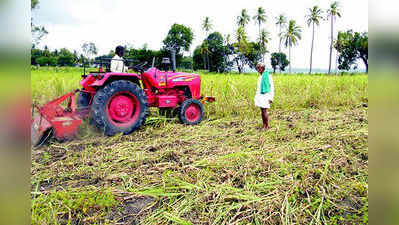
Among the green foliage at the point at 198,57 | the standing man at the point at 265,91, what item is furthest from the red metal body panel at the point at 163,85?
the green foliage at the point at 198,57

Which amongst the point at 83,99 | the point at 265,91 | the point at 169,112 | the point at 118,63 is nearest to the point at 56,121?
the point at 83,99

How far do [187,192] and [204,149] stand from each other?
3.75 feet

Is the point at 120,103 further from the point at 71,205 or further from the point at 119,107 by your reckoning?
the point at 71,205

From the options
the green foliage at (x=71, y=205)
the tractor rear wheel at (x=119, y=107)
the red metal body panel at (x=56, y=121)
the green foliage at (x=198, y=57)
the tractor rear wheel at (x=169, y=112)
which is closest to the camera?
the green foliage at (x=71, y=205)

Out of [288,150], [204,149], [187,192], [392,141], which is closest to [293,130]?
[288,150]

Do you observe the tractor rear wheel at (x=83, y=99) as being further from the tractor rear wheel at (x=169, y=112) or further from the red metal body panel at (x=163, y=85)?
the tractor rear wheel at (x=169, y=112)

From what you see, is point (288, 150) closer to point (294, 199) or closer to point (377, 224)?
point (294, 199)

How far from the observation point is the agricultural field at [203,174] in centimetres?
169

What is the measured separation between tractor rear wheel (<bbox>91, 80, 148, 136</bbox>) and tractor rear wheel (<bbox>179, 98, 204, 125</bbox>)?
29.7 inches

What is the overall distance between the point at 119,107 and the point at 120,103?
61 mm

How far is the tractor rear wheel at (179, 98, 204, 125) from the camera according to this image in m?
4.33

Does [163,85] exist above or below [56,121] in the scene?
above

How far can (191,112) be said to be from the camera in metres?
4.47

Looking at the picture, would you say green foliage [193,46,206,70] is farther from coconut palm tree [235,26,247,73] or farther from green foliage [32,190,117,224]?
green foliage [32,190,117,224]
